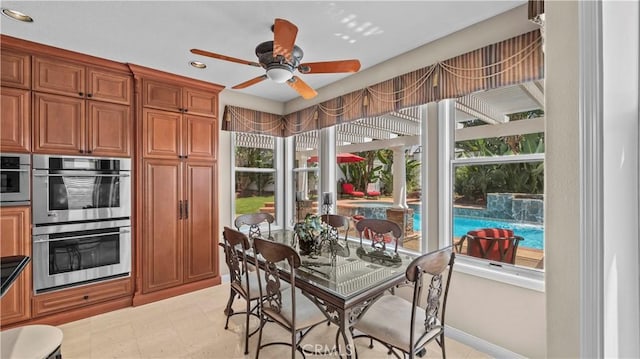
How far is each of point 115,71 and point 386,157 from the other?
10.4ft

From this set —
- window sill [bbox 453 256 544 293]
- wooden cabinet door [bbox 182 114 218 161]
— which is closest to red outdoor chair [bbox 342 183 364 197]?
window sill [bbox 453 256 544 293]

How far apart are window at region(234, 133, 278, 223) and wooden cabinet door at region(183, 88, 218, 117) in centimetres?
53

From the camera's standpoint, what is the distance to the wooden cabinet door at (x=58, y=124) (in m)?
2.63

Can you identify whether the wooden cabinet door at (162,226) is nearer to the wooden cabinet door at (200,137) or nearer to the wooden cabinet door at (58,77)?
the wooden cabinet door at (200,137)

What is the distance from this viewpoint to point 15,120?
2.51 m

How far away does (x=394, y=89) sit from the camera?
114 inches

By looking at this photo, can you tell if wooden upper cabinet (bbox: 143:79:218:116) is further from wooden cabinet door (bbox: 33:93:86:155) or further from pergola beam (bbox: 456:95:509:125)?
pergola beam (bbox: 456:95:509:125)

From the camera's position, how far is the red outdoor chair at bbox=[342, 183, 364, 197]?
3.72m

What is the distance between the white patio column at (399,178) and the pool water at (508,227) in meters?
0.63

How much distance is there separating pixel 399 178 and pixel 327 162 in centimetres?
119

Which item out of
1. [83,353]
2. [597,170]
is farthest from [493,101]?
[83,353]

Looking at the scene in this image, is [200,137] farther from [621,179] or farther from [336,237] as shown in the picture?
[621,179]

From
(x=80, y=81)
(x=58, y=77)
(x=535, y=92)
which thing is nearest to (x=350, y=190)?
(x=535, y=92)

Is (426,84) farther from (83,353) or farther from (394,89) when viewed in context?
(83,353)
